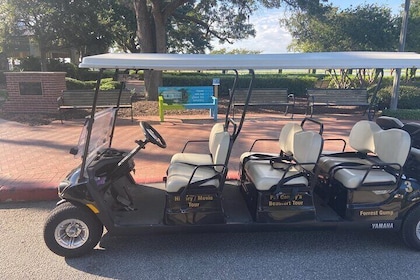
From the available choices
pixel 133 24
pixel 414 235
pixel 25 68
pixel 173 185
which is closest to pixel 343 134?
pixel 414 235

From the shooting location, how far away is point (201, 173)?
2980 millimetres

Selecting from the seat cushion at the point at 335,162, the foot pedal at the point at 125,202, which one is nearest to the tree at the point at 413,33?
the seat cushion at the point at 335,162

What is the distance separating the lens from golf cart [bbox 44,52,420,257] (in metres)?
2.70

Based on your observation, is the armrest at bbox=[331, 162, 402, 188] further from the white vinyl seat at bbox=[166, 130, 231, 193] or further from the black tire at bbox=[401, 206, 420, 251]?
the white vinyl seat at bbox=[166, 130, 231, 193]

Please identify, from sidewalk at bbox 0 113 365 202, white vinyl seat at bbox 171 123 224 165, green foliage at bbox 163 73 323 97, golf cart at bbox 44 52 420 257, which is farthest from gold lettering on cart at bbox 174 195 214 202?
green foliage at bbox 163 73 323 97

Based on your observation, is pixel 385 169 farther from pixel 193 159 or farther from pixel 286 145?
pixel 193 159

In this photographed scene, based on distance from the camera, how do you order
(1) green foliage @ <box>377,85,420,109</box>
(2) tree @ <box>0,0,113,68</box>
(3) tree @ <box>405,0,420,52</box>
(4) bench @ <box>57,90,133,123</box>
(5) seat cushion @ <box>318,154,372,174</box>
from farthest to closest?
1. (2) tree @ <box>0,0,113,68</box>
2. (3) tree @ <box>405,0,420,52</box>
3. (1) green foliage @ <box>377,85,420,109</box>
4. (4) bench @ <box>57,90,133,123</box>
5. (5) seat cushion @ <box>318,154,372,174</box>

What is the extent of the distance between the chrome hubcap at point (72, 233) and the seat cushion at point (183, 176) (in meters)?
0.79

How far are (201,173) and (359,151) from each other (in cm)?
183

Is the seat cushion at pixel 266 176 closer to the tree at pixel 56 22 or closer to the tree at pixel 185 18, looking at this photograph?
the tree at pixel 185 18

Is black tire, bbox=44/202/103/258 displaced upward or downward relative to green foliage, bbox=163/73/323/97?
downward

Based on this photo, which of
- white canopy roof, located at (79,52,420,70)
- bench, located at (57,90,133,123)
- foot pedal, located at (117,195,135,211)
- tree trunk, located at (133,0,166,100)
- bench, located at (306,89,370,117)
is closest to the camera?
white canopy roof, located at (79,52,420,70)

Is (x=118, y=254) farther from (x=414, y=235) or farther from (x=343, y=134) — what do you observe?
(x=343, y=134)

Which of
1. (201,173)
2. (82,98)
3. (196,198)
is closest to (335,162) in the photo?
(201,173)
